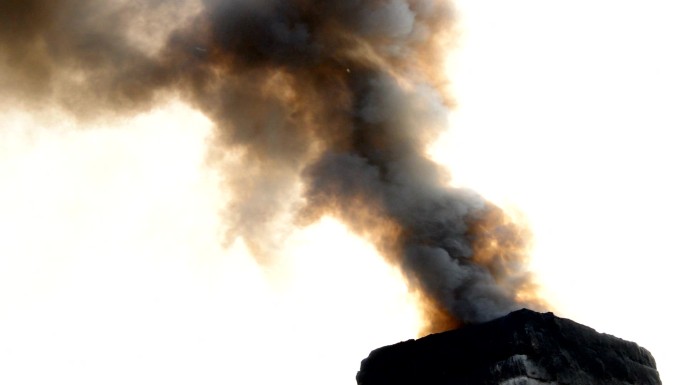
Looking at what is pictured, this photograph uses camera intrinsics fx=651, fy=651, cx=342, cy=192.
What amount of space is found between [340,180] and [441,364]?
3386mm

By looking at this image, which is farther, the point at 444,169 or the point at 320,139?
the point at 320,139

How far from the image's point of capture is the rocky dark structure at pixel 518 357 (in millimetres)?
5633

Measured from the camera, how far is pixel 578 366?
19.3 feet

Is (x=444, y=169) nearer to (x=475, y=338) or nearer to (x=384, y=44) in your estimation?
(x=384, y=44)

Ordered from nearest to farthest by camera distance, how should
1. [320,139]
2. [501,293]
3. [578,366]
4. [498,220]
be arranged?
[578,366] < [501,293] < [498,220] < [320,139]

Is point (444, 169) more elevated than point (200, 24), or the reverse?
point (200, 24)

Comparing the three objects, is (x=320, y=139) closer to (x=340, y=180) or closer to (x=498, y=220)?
(x=340, y=180)

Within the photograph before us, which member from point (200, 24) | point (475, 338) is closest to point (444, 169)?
point (475, 338)

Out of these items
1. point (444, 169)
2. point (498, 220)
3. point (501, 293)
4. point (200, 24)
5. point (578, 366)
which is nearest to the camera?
point (578, 366)

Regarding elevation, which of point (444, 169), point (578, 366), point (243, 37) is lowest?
point (578, 366)

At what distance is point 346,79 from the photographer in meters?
9.34

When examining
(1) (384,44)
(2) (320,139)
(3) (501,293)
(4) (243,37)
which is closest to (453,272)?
(3) (501,293)

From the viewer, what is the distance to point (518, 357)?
5.59m

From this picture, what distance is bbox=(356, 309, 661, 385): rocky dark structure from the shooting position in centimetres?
563
